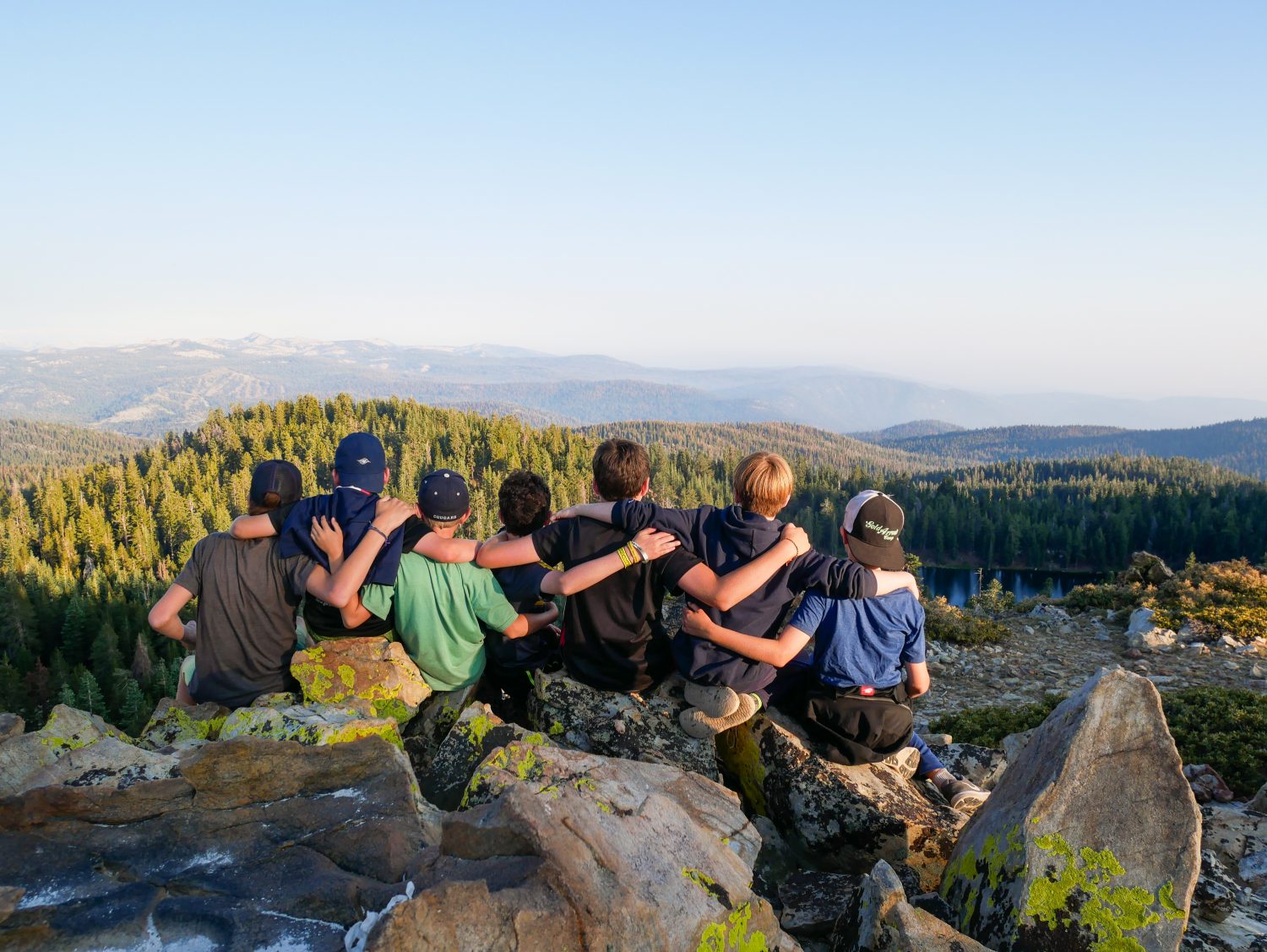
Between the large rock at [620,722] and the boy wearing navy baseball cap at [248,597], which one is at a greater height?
the boy wearing navy baseball cap at [248,597]

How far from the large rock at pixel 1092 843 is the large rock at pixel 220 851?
127 inches

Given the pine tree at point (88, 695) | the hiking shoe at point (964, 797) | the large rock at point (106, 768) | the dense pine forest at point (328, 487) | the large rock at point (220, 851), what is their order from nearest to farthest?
1. the large rock at point (220, 851)
2. the large rock at point (106, 768)
3. the hiking shoe at point (964, 797)
4. the pine tree at point (88, 695)
5. the dense pine forest at point (328, 487)

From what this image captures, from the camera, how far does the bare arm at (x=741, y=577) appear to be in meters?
5.45

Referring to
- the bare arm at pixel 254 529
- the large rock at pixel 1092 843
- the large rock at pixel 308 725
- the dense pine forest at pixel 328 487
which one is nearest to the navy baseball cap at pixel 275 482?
the bare arm at pixel 254 529

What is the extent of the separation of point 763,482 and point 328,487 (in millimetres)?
136026

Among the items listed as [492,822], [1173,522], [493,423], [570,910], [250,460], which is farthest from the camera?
[493,423]

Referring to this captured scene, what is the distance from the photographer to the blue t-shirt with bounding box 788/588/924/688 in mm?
5426

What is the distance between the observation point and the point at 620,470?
580 centimetres

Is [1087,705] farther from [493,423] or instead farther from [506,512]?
[493,423]

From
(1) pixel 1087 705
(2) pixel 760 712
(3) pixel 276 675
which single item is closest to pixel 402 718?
(3) pixel 276 675

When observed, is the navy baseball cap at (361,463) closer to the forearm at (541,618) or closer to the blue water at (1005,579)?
the forearm at (541,618)

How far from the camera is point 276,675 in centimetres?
639

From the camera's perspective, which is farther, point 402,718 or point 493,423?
point 493,423

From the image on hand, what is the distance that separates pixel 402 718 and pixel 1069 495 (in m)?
165
